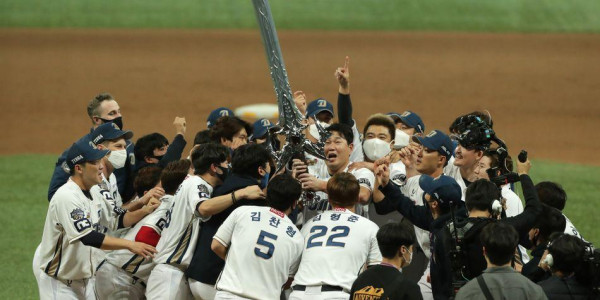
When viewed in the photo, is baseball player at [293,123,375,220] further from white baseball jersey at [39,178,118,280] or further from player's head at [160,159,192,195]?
white baseball jersey at [39,178,118,280]

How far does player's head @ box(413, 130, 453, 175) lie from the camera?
666 centimetres

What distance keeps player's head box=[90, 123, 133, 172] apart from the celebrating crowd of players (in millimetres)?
11

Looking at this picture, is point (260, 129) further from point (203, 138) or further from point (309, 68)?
point (309, 68)

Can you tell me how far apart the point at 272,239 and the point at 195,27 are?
19228 mm

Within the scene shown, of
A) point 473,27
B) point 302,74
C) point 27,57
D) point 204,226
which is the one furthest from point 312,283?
point 473,27

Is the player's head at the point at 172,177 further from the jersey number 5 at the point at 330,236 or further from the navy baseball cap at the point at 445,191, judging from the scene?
the navy baseball cap at the point at 445,191

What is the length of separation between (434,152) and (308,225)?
4.24ft

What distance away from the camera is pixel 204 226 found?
243 inches

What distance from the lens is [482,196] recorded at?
5.48 meters

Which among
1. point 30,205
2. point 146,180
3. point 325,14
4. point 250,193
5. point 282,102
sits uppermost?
point 282,102

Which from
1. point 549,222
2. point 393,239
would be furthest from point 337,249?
point 549,222

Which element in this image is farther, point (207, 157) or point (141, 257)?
point (141, 257)

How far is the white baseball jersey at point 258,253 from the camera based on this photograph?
5621mm

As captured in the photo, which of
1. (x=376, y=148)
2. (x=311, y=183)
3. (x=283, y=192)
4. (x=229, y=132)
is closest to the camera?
(x=283, y=192)
